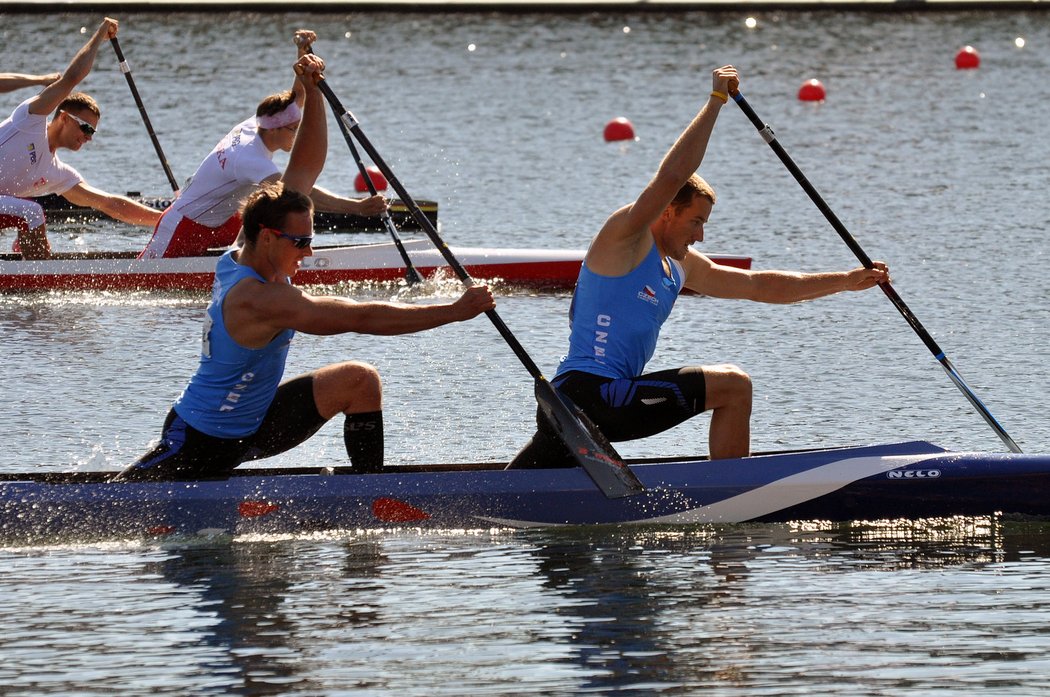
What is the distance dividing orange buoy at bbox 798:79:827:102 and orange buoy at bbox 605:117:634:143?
12.5 ft

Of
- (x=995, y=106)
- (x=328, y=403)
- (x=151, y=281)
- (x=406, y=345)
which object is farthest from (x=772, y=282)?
(x=995, y=106)

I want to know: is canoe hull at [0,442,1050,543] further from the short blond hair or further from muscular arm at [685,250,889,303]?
the short blond hair

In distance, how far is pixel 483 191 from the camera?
54.9 feet

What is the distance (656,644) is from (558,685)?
1.57 feet

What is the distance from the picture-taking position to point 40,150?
41.0 feet

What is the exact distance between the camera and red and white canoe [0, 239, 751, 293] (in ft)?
40.2

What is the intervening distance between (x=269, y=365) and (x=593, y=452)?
1178 mm

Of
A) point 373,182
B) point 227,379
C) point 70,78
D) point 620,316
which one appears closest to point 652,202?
point 620,316

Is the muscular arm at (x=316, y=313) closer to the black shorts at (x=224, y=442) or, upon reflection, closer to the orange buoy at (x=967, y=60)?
the black shorts at (x=224, y=442)

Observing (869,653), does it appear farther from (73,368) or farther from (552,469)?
(73,368)

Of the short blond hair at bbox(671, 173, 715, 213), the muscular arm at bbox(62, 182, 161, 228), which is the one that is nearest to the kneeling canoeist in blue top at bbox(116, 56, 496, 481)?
the short blond hair at bbox(671, 173, 715, 213)

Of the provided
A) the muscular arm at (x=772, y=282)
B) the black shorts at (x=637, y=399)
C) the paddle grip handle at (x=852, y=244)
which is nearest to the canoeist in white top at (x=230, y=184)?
the paddle grip handle at (x=852, y=244)

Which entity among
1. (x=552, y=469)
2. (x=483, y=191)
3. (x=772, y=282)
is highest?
(x=483, y=191)

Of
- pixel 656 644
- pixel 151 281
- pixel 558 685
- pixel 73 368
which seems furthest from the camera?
pixel 151 281
